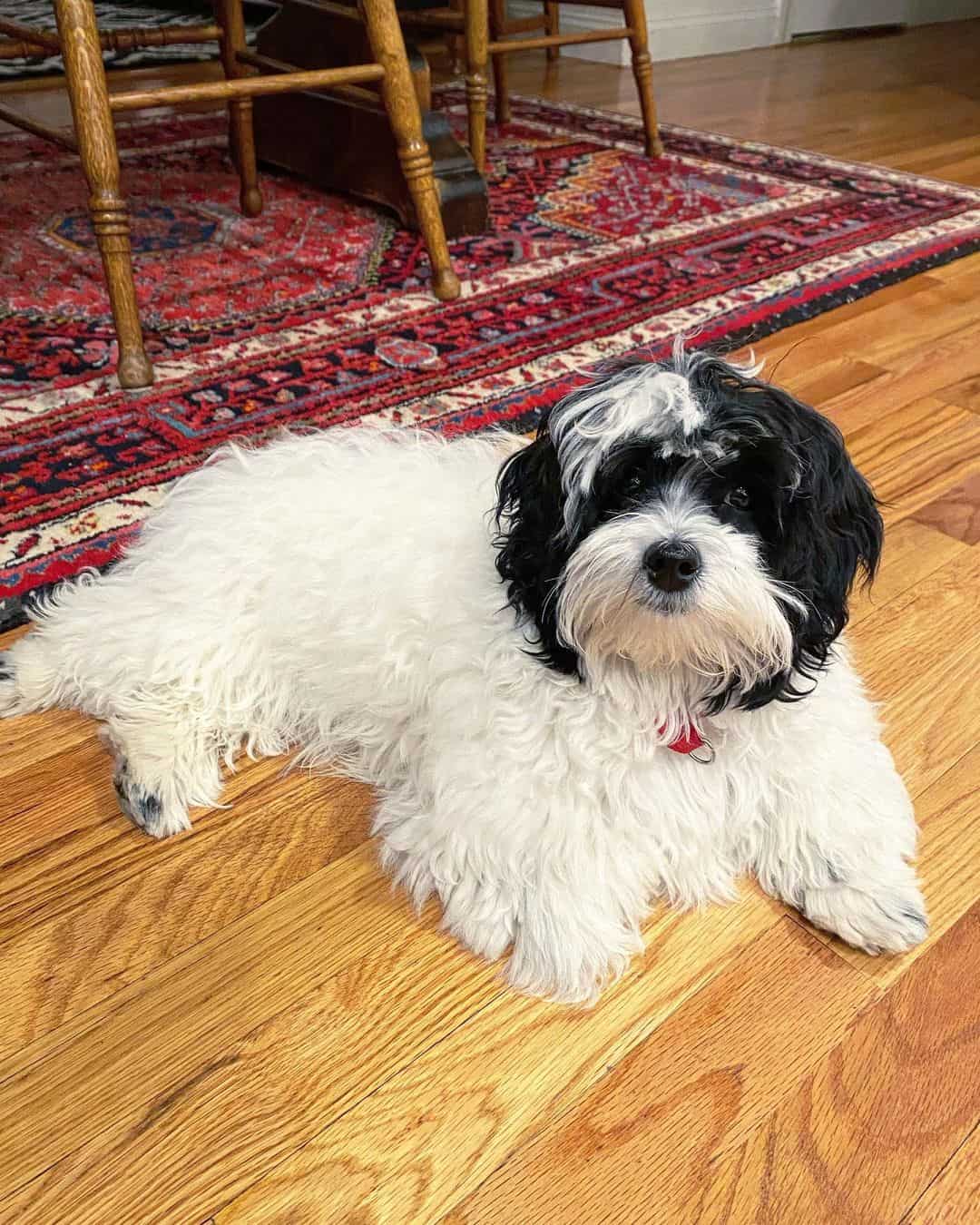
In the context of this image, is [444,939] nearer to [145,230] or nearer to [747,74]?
[145,230]

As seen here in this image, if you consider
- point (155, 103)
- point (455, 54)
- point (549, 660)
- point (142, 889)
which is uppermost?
point (155, 103)

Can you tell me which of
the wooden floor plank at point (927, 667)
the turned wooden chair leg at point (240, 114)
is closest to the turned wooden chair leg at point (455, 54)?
the turned wooden chair leg at point (240, 114)

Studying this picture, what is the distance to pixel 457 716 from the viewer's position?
3.98 ft

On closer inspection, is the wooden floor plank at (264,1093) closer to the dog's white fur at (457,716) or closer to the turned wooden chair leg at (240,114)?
the dog's white fur at (457,716)

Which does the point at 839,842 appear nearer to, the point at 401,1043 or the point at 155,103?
the point at 401,1043

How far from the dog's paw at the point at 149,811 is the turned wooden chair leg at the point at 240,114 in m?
2.40

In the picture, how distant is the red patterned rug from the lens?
2.11 meters

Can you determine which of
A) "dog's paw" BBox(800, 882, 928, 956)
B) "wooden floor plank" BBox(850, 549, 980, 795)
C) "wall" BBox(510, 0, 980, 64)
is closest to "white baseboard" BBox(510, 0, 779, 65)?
"wall" BBox(510, 0, 980, 64)

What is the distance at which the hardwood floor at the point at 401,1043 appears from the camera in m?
0.96

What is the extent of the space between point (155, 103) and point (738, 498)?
178 centimetres

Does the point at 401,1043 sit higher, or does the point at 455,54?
the point at 455,54

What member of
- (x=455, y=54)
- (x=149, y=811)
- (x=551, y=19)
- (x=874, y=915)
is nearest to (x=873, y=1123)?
(x=874, y=915)

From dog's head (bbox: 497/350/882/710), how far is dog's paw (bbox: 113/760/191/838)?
561 millimetres

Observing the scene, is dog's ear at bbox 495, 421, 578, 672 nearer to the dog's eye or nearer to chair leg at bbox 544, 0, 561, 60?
the dog's eye
